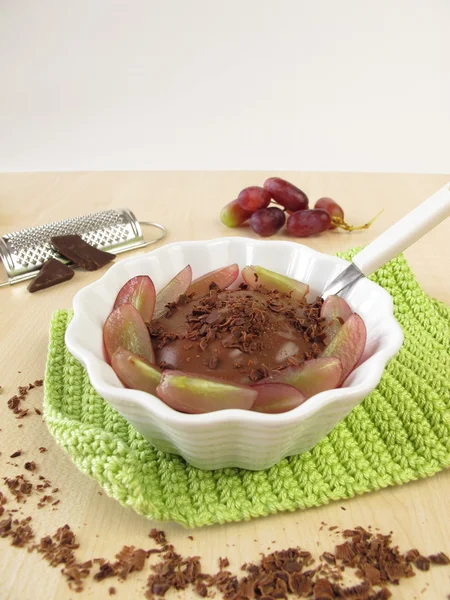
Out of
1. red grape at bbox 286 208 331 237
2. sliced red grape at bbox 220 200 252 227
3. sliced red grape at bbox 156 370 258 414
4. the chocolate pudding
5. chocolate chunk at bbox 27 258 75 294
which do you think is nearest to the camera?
sliced red grape at bbox 156 370 258 414

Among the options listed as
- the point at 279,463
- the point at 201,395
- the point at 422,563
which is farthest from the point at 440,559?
the point at 201,395

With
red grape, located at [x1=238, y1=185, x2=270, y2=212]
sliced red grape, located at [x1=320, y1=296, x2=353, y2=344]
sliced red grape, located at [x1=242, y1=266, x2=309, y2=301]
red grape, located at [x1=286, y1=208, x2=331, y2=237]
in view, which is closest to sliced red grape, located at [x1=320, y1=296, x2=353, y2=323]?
sliced red grape, located at [x1=320, y1=296, x2=353, y2=344]

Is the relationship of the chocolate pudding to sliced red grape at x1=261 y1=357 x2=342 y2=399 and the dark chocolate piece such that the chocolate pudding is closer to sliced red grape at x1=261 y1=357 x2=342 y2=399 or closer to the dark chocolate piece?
sliced red grape at x1=261 y1=357 x2=342 y2=399

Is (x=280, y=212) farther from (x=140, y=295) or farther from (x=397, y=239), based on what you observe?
(x=140, y=295)

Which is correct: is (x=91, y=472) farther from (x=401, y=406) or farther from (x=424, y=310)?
(x=424, y=310)

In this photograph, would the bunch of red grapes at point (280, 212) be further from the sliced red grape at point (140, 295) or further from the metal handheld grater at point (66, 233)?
the sliced red grape at point (140, 295)
